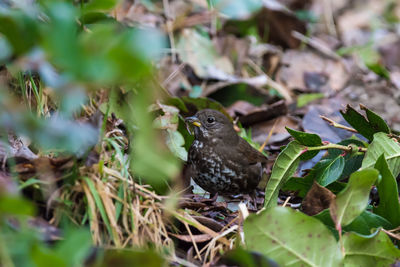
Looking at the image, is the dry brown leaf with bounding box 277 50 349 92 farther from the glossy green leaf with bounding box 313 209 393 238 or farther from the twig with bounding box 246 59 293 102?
the glossy green leaf with bounding box 313 209 393 238

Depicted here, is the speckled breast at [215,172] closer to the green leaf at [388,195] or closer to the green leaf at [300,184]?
the green leaf at [300,184]

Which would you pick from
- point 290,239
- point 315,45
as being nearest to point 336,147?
point 290,239

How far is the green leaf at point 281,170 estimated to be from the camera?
3.34 m

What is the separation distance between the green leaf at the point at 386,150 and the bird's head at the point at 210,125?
1450 mm

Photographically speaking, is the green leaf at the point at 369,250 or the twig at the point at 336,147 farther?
the twig at the point at 336,147

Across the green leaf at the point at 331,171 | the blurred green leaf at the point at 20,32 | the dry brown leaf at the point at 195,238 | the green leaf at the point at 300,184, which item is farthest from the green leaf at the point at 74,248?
the green leaf at the point at 300,184

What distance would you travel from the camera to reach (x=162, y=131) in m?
3.87

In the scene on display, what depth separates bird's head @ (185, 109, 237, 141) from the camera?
459cm

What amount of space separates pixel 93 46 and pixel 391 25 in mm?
8962

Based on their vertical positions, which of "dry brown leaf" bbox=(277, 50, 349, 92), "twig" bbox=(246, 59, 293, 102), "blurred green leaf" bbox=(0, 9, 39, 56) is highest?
"blurred green leaf" bbox=(0, 9, 39, 56)

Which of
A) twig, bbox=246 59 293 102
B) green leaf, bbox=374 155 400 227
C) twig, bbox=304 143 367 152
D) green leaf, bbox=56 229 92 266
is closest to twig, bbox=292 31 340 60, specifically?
twig, bbox=246 59 293 102

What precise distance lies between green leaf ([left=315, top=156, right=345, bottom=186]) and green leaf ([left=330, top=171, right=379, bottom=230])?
649mm

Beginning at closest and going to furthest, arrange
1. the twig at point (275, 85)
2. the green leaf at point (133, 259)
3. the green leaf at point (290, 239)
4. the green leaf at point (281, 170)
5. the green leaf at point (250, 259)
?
1. the green leaf at point (133, 259)
2. the green leaf at point (250, 259)
3. the green leaf at point (290, 239)
4. the green leaf at point (281, 170)
5. the twig at point (275, 85)

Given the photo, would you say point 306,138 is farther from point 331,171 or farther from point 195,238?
point 195,238
